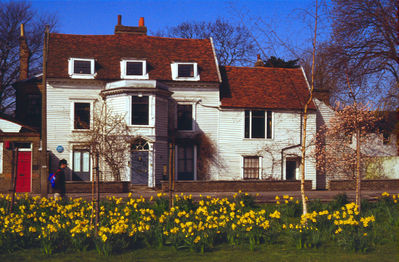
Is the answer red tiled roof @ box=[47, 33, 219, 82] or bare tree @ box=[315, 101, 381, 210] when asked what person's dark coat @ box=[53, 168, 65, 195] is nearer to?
red tiled roof @ box=[47, 33, 219, 82]

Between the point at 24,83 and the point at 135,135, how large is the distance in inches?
399

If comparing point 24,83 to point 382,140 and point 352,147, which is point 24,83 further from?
point 382,140

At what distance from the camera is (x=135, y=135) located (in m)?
28.0

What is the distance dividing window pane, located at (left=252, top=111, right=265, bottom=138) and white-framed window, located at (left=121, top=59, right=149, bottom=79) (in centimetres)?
788

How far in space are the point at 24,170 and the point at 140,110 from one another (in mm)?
7816

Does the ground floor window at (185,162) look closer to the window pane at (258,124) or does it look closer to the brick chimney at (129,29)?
the window pane at (258,124)

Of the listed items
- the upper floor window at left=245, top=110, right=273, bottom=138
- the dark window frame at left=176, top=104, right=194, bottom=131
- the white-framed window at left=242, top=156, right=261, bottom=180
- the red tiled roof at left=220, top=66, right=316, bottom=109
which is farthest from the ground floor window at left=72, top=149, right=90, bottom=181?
the upper floor window at left=245, top=110, right=273, bottom=138

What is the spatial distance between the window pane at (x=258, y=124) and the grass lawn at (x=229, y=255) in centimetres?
2218

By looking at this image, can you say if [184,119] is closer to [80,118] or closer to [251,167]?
[251,167]

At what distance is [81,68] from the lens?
3023cm

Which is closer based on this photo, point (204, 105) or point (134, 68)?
point (134, 68)

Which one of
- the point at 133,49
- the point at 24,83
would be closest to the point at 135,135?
the point at 133,49

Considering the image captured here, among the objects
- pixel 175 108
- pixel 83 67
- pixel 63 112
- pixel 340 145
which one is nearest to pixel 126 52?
pixel 83 67

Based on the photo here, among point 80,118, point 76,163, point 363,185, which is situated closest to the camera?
point 363,185
